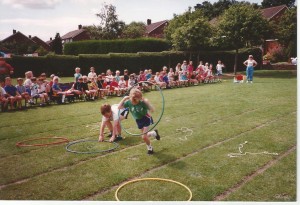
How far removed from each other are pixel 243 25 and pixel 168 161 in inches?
636

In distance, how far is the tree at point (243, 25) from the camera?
19172 mm

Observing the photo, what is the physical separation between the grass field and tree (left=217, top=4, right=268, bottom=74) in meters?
12.2

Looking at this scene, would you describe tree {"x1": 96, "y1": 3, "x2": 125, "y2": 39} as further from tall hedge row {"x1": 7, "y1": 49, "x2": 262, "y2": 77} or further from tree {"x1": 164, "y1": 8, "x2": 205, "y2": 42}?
tall hedge row {"x1": 7, "y1": 49, "x2": 262, "y2": 77}

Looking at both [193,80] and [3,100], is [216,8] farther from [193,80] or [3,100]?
[3,100]

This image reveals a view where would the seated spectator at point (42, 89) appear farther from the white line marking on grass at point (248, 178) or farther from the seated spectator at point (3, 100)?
the white line marking on grass at point (248, 178)

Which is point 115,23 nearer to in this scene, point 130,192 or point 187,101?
point 187,101

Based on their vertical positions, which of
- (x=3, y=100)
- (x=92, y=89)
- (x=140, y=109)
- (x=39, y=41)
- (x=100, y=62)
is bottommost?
(x=3, y=100)

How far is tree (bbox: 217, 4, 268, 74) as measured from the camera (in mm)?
19172

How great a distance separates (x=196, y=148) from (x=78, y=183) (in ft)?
7.22

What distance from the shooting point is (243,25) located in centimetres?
1914

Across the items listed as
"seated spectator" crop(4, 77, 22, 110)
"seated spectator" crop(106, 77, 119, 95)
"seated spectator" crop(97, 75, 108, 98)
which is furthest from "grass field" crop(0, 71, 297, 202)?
"seated spectator" crop(106, 77, 119, 95)

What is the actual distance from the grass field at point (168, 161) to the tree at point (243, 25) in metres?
12.2

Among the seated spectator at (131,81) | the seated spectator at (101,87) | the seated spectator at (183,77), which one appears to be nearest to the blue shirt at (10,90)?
the seated spectator at (101,87)

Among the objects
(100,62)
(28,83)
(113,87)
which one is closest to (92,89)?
(113,87)
